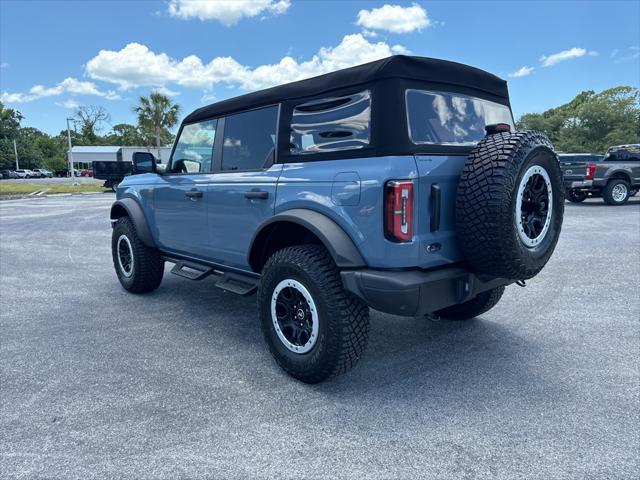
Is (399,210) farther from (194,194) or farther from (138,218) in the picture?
(138,218)

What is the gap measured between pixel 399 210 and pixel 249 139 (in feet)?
5.65

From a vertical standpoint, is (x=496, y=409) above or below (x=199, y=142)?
below

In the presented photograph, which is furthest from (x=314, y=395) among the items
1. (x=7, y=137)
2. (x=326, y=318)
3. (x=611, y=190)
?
(x=7, y=137)

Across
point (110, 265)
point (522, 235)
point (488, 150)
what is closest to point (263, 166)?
point (488, 150)

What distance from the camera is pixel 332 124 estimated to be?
3.01 m

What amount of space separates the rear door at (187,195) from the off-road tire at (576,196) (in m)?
14.1

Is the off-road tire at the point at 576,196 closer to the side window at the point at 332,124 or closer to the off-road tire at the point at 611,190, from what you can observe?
the off-road tire at the point at 611,190

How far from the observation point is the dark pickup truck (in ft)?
45.9

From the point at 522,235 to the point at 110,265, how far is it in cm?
604

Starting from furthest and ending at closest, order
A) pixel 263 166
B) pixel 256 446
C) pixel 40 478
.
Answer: pixel 263 166 → pixel 256 446 → pixel 40 478

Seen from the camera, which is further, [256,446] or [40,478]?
[256,446]

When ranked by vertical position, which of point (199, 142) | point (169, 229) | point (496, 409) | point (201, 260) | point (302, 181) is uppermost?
point (199, 142)

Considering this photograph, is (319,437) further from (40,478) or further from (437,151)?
(437,151)

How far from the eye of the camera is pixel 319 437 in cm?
239
